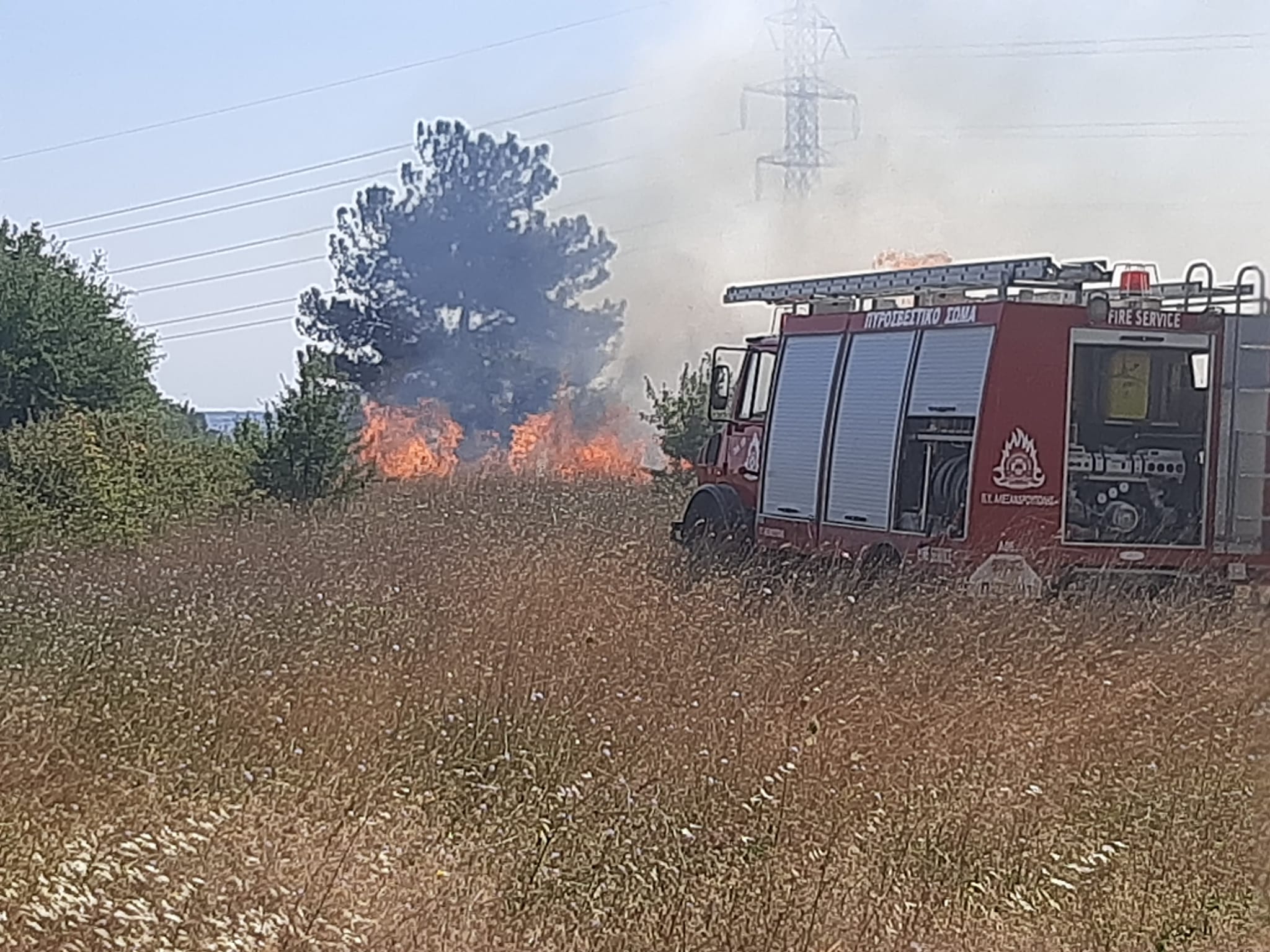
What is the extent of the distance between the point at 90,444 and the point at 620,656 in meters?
8.61

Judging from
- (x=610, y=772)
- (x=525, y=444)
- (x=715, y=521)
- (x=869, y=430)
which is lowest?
(x=610, y=772)

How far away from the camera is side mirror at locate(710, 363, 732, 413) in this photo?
627 inches

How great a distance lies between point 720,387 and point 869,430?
2763 mm

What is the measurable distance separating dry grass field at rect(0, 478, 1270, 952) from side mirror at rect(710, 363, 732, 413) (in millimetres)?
5373

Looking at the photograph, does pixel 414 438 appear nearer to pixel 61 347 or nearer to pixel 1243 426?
pixel 61 347

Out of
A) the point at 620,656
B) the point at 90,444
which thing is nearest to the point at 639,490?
the point at 90,444

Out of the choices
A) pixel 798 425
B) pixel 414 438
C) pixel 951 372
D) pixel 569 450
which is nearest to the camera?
pixel 951 372

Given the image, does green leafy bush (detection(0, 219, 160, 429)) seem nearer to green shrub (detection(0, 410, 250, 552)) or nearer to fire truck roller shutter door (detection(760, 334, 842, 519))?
green shrub (detection(0, 410, 250, 552))

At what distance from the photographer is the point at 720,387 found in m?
16.0

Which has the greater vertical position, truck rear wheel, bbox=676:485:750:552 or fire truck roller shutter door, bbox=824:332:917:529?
fire truck roller shutter door, bbox=824:332:917:529

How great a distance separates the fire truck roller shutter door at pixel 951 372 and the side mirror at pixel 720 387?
10.6ft

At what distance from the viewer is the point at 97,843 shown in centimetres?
539

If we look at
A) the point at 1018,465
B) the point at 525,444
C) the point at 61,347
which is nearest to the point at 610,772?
the point at 1018,465

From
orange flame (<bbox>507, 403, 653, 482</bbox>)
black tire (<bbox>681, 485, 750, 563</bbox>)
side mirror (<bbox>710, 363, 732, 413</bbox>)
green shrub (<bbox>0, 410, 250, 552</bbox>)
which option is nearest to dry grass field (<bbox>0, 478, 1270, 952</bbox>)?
green shrub (<bbox>0, 410, 250, 552</bbox>)
